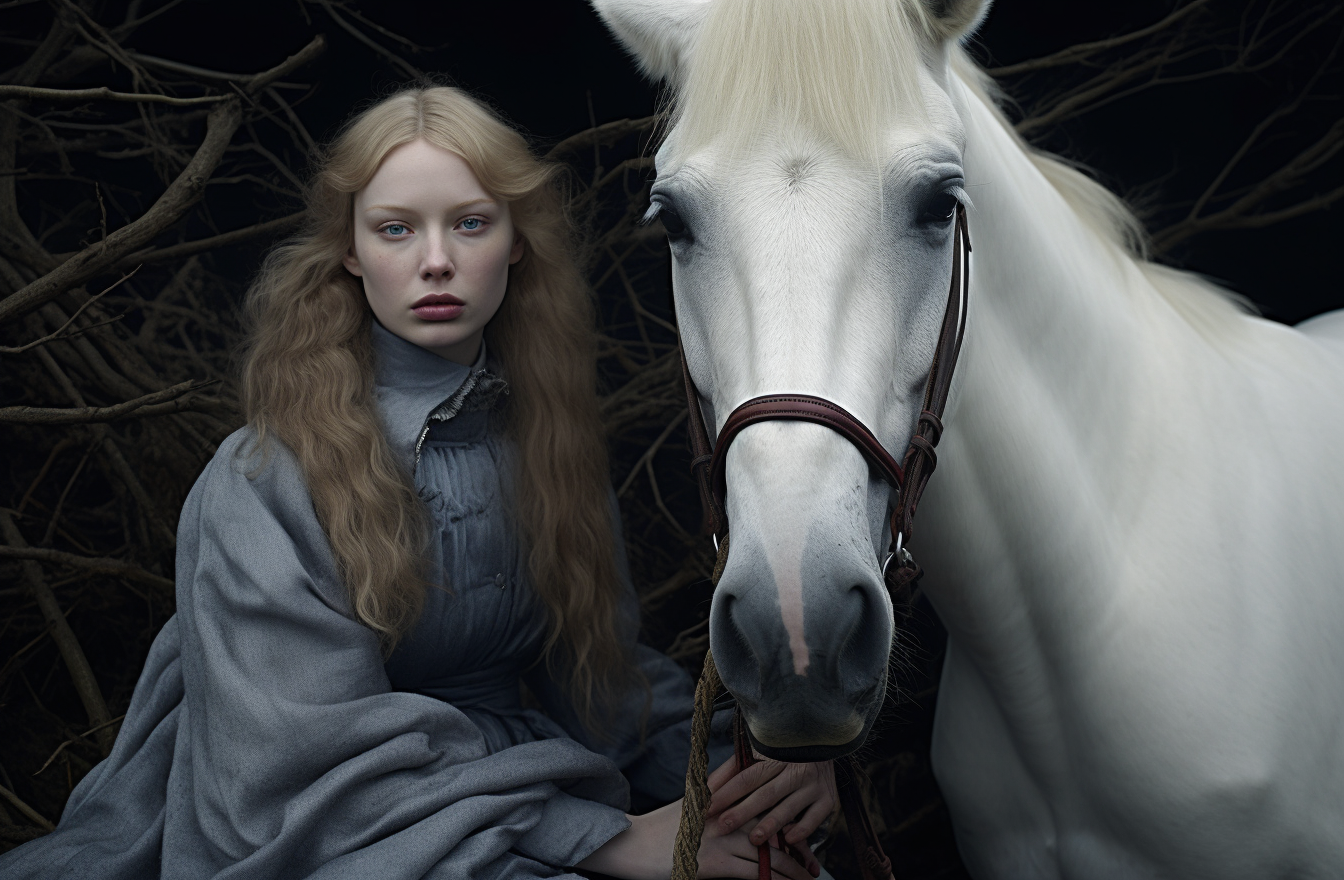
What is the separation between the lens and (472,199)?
1.32 metres

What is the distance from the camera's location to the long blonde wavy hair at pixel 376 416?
1.26 metres

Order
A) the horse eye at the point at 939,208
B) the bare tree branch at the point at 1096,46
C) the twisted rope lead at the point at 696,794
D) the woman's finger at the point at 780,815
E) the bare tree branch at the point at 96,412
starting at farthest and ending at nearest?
the bare tree branch at the point at 1096,46 → the bare tree branch at the point at 96,412 → the woman's finger at the point at 780,815 → the twisted rope lead at the point at 696,794 → the horse eye at the point at 939,208

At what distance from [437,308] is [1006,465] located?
2.51 ft

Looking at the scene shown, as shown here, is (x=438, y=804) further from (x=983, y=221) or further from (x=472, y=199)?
(x=983, y=221)

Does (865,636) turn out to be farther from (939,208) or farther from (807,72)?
(807,72)

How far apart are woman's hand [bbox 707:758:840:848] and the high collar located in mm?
603

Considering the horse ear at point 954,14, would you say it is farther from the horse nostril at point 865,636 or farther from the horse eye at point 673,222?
the horse nostril at point 865,636

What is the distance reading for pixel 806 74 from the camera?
0.93 m

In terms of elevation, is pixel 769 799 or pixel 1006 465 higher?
pixel 1006 465

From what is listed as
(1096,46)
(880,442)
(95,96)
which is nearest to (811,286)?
(880,442)

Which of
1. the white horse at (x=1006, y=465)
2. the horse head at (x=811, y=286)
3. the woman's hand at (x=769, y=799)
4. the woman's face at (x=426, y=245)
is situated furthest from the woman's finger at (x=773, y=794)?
the woman's face at (x=426, y=245)

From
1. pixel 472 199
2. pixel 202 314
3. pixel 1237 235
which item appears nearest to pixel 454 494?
pixel 472 199

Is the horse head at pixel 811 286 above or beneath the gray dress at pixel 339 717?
above

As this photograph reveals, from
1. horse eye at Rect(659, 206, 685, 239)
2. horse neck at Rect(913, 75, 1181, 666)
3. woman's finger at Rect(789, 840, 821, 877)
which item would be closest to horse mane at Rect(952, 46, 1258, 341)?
horse neck at Rect(913, 75, 1181, 666)
